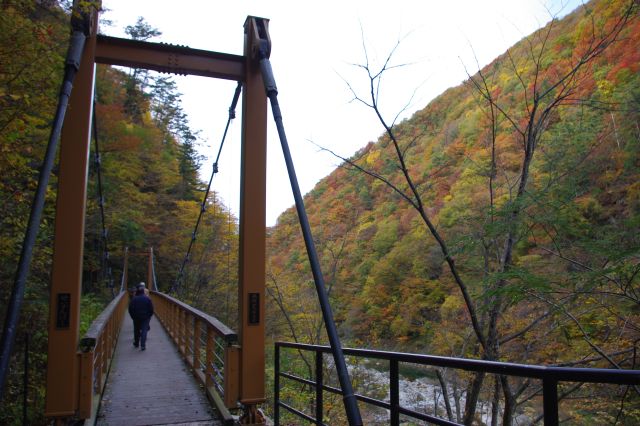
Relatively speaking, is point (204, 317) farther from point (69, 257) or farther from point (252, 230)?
point (69, 257)

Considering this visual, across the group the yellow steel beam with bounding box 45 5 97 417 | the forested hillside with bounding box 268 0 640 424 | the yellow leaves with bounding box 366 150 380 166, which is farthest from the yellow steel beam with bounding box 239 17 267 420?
the yellow leaves with bounding box 366 150 380 166

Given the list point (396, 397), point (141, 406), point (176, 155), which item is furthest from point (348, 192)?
point (176, 155)

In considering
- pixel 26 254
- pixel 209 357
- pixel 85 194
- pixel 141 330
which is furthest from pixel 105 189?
pixel 26 254

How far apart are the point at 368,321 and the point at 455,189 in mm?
7068

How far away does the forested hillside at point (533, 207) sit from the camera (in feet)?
17.5

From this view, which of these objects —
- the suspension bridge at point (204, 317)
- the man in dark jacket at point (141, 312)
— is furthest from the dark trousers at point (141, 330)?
the suspension bridge at point (204, 317)

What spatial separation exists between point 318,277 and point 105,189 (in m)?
18.8

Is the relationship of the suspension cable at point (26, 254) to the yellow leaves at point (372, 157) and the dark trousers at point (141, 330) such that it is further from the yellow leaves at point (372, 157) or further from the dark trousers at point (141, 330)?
the dark trousers at point (141, 330)

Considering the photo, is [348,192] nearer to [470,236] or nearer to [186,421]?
[470,236]

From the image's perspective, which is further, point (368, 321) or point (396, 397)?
point (368, 321)

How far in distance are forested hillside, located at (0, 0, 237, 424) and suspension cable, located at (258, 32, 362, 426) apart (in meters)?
3.44

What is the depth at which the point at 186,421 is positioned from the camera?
14.7ft

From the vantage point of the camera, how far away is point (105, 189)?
19031 mm

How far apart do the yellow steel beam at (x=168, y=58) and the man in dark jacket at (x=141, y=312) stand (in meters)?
5.25
